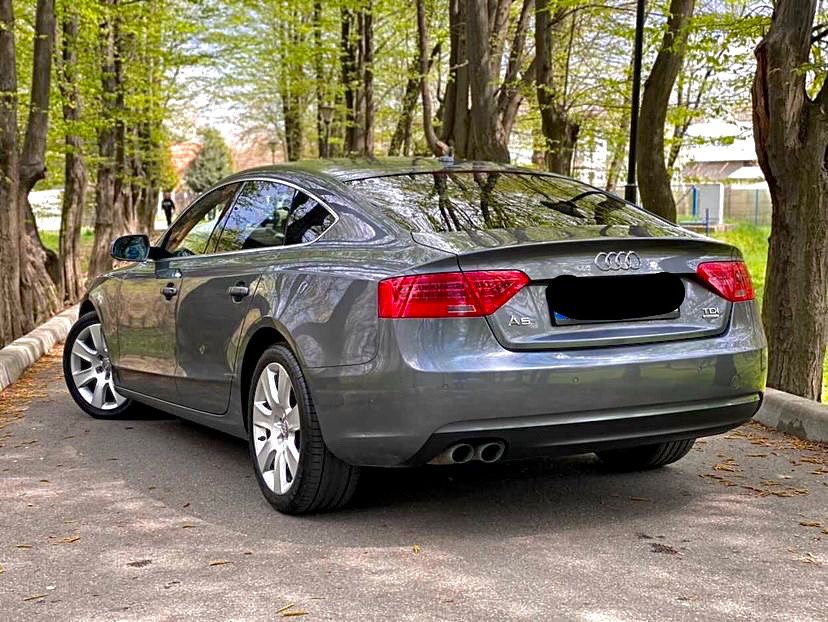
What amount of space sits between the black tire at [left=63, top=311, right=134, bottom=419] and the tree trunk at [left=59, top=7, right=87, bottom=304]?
1102 cm

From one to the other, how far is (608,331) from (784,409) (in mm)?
2907

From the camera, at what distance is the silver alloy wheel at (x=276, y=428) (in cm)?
519

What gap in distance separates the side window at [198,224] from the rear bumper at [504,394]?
1.90 m

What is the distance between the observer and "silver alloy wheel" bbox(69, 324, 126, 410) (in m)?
7.95

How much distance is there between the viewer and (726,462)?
6.30 metres

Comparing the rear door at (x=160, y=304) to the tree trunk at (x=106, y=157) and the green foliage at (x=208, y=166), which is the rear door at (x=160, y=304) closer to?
the tree trunk at (x=106, y=157)

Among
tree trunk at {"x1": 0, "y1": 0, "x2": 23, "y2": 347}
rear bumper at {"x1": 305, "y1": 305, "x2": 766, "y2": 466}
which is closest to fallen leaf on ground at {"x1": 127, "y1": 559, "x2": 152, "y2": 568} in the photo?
rear bumper at {"x1": 305, "y1": 305, "x2": 766, "y2": 466}

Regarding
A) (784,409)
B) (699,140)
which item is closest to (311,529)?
(784,409)

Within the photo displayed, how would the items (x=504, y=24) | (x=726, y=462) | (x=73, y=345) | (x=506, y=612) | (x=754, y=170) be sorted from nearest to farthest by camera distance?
(x=506, y=612) → (x=726, y=462) → (x=73, y=345) → (x=504, y=24) → (x=754, y=170)

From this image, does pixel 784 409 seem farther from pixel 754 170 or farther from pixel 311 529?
pixel 754 170

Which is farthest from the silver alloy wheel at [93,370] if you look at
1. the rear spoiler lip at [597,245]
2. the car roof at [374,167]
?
the rear spoiler lip at [597,245]

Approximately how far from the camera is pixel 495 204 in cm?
532

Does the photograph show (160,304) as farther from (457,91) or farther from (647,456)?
(457,91)

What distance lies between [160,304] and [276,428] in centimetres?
180
